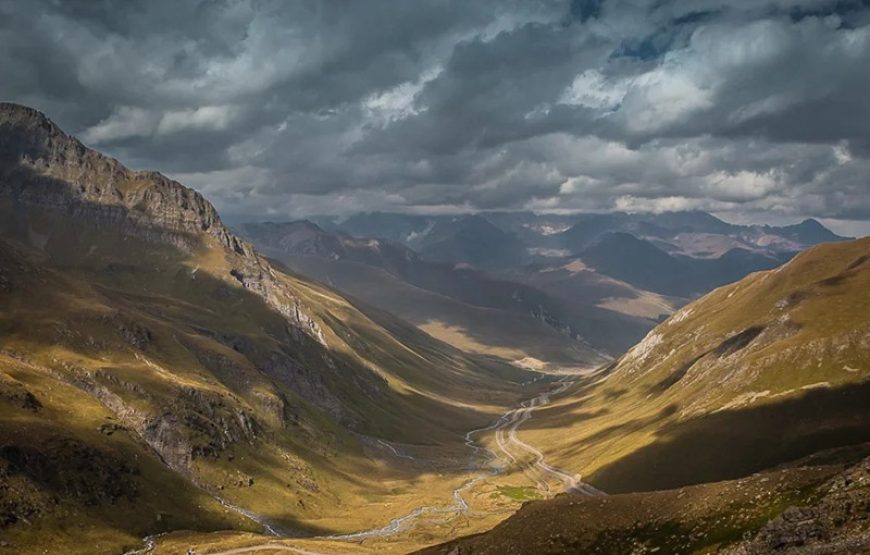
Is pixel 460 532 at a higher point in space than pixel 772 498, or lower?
lower

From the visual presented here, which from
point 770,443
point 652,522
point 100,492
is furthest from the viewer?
point 770,443

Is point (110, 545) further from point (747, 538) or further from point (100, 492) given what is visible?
point (747, 538)

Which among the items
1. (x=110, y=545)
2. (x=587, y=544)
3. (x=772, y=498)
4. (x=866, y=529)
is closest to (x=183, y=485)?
(x=110, y=545)

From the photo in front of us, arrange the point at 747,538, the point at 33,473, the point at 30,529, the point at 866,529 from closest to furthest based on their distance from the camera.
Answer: the point at 866,529, the point at 747,538, the point at 30,529, the point at 33,473

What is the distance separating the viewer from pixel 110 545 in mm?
150500

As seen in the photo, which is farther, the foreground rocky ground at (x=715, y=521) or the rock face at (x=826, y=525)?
the foreground rocky ground at (x=715, y=521)

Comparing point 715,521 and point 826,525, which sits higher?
point 826,525

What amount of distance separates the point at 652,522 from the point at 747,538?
18.7 metres

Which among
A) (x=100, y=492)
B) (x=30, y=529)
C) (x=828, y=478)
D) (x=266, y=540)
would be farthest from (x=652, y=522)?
(x=100, y=492)

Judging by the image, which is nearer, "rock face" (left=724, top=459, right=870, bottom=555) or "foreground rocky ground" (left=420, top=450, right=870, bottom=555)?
"rock face" (left=724, top=459, right=870, bottom=555)

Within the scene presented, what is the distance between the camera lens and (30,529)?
142 meters

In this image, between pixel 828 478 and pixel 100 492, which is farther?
pixel 100 492

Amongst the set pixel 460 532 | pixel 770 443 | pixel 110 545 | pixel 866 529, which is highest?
pixel 866 529

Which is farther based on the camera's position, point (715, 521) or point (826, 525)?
Result: point (715, 521)
